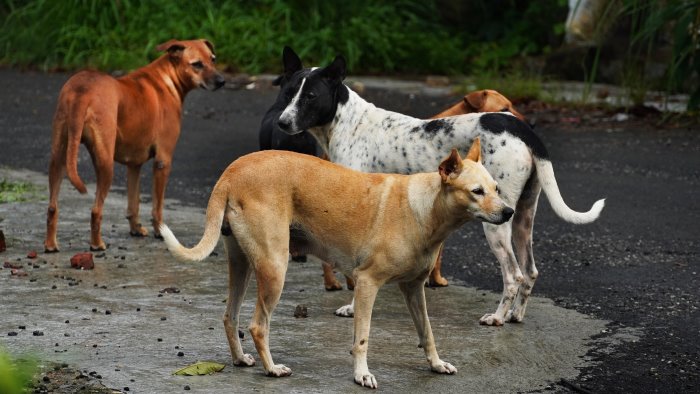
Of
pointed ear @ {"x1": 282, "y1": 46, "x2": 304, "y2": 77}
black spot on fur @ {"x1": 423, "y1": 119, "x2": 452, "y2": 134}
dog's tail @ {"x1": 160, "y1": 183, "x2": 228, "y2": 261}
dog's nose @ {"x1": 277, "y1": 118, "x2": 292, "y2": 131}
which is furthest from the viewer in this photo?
pointed ear @ {"x1": 282, "y1": 46, "x2": 304, "y2": 77}

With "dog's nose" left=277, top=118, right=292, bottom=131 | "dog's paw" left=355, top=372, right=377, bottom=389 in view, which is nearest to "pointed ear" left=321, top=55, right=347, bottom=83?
"dog's nose" left=277, top=118, right=292, bottom=131

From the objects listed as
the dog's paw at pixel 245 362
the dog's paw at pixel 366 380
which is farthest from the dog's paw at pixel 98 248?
the dog's paw at pixel 366 380

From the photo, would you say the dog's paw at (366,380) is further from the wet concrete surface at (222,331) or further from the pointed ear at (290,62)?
the pointed ear at (290,62)

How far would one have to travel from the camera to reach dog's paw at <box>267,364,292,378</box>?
5.10m

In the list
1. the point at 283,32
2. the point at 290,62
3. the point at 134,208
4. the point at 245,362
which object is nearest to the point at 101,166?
the point at 134,208

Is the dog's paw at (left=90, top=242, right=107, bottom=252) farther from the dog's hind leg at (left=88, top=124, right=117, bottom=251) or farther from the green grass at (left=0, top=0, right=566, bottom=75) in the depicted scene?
the green grass at (left=0, top=0, right=566, bottom=75)

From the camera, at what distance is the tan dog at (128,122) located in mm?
7527

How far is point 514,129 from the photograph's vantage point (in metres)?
6.18

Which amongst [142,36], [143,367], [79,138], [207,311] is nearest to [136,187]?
[79,138]

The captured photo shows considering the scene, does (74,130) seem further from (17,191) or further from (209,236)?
(209,236)

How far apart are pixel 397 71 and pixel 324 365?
11.7 metres

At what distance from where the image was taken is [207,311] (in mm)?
6293

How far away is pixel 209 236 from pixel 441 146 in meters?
1.89

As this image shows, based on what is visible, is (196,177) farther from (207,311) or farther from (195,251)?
(195,251)
